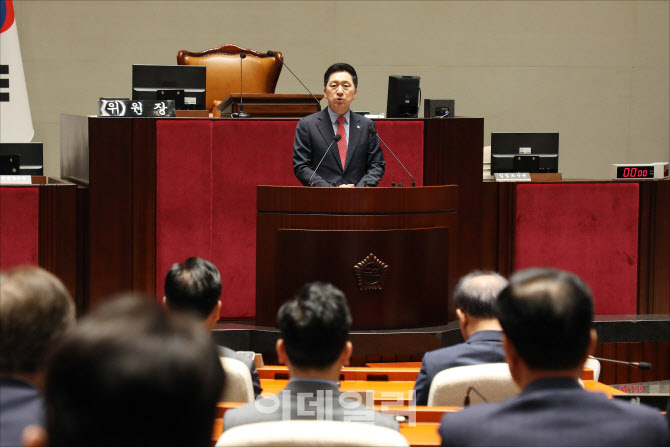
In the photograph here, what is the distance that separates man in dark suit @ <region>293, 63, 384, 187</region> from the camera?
464cm

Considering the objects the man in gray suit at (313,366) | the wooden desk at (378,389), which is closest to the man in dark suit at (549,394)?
the man in gray suit at (313,366)

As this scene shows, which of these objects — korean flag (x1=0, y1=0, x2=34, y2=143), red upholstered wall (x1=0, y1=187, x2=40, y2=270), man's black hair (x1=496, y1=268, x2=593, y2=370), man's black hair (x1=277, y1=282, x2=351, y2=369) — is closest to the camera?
man's black hair (x1=496, y1=268, x2=593, y2=370)

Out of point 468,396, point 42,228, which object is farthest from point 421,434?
point 42,228

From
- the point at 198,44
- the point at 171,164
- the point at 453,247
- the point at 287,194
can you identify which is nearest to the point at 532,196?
the point at 453,247

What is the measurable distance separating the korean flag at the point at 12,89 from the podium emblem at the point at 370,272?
381 cm

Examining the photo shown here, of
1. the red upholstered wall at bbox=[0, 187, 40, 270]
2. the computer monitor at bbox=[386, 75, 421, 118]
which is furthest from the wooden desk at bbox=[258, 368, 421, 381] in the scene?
the computer monitor at bbox=[386, 75, 421, 118]

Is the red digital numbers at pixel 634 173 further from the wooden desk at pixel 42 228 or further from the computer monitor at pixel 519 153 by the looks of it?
the wooden desk at pixel 42 228

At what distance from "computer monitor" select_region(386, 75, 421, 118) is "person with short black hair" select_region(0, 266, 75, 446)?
12.5ft

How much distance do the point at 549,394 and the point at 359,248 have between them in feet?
8.96

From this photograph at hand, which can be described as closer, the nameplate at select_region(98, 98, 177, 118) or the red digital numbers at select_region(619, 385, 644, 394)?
the red digital numbers at select_region(619, 385, 644, 394)

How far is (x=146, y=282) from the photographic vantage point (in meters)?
4.80

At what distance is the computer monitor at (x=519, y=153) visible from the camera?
518 cm

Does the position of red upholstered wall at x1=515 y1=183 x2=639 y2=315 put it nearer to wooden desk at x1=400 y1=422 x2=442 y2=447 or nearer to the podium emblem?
the podium emblem

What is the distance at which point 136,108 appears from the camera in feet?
15.6
